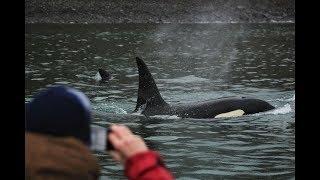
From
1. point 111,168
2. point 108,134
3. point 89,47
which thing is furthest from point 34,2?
point 108,134

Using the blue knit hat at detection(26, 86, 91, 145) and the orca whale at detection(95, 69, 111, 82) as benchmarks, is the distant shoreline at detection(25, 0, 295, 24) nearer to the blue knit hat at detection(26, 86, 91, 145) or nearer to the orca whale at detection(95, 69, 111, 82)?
the orca whale at detection(95, 69, 111, 82)

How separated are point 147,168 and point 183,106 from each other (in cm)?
1398

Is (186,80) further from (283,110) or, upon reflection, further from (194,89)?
(283,110)

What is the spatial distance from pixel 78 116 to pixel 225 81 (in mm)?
23175

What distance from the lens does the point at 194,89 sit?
23250mm

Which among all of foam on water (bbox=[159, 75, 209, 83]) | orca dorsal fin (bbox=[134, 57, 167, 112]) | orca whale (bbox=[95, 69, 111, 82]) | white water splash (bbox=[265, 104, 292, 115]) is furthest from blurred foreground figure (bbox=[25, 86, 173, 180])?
foam on water (bbox=[159, 75, 209, 83])

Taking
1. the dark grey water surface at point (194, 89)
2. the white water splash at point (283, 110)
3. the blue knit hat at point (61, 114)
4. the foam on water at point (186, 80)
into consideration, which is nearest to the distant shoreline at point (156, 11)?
the dark grey water surface at point (194, 89)

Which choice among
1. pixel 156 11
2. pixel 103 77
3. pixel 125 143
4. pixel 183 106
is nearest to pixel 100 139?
pixel 125 143

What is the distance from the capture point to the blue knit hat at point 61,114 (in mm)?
2945

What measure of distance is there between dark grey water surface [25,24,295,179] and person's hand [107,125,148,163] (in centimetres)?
707

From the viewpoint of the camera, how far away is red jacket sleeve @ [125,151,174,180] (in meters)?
2.96
